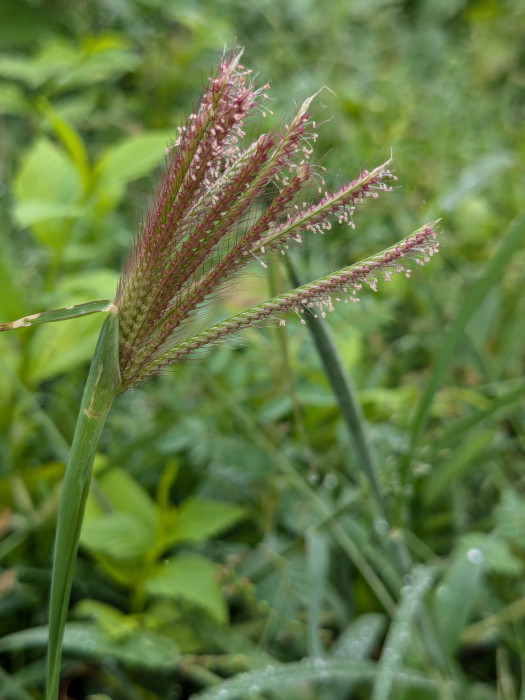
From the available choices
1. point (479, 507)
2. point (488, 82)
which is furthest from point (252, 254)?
point (488, 82)

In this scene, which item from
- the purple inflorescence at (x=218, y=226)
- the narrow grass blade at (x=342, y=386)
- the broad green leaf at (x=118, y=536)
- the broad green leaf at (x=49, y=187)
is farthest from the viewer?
the broad green leaf at (x=49, y=187)

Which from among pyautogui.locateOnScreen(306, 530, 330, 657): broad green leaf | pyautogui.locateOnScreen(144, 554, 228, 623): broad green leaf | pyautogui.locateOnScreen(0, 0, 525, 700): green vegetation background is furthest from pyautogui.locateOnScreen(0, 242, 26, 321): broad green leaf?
pyautogui.locateOnScreen(306, 530, 330, 657): broad green leaf

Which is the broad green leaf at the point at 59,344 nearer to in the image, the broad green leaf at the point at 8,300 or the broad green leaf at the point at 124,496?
the broad green leaf at the point at 8,300

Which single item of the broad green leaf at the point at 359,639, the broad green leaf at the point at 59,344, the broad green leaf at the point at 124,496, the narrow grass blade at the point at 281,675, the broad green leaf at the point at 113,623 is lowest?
the broad green leaf at the point at 359,639

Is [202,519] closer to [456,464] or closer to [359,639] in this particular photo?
[359,639]

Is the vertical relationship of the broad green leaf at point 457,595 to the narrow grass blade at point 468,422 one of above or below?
below

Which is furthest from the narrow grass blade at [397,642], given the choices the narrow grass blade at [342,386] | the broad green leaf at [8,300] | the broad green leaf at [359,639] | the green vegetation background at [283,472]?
the broad green leaf at [8,300]

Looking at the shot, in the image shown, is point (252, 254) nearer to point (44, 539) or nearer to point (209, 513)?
point (209, 513)

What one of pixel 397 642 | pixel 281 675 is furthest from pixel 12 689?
pixel 397 642
